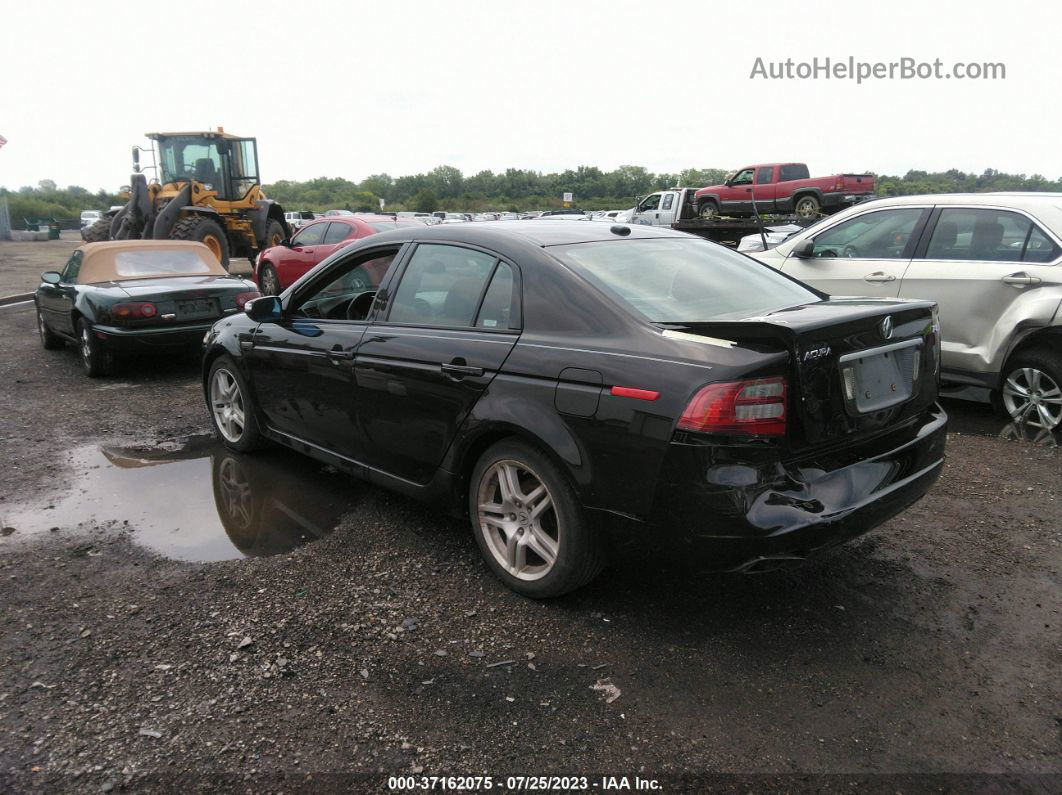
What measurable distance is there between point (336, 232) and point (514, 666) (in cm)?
1186

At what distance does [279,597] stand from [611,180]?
77.8m

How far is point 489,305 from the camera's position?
3.63m

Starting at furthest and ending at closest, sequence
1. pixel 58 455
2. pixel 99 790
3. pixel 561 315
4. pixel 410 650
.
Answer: pixel 58 455 → pixel 561 315 → pixel 410 650 → pixel 99 790

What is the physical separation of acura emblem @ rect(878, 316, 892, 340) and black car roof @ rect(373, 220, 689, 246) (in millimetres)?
1358

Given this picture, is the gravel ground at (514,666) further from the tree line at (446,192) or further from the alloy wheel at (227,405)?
the tree line at (446,192)

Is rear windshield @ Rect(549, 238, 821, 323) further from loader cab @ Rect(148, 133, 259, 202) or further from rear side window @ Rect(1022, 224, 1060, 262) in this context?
loader cab @ Rect(148, 133, 259, 202)

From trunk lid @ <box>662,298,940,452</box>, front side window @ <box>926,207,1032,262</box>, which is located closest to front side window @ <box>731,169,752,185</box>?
front side window @ <box>926,207,1032,262</box>

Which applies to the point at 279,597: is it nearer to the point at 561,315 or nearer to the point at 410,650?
the point at 410,650

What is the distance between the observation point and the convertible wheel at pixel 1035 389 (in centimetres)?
555

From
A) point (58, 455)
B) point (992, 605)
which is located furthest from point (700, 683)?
point (58, 455)

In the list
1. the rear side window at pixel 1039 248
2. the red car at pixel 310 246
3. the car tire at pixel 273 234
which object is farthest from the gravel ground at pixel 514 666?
the car tire at pixel 273 234

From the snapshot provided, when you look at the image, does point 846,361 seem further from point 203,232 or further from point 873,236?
point 203,232

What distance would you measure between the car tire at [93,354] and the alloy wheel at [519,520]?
610 centimetres

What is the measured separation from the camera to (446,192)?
102m
